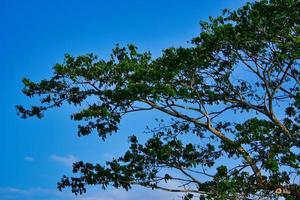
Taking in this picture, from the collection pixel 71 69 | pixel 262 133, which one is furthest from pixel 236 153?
pixel 71 69

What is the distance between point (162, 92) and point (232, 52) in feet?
6.95

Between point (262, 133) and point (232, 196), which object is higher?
point (262, 133)

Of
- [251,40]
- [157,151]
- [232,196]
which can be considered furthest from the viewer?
Result: [157,151]

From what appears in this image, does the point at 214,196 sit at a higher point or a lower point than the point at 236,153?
lower

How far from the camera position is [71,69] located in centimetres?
1317

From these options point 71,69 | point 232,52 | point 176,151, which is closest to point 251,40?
point 232,52

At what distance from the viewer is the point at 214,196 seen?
11836 millimetres

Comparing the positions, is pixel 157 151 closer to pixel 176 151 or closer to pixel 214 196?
pixel 176 151

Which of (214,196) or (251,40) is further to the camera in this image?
(251,40)

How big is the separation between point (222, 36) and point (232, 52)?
0.93 meters

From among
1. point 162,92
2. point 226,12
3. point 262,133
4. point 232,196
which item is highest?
point 226,12

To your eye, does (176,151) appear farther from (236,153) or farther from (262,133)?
(262,133)

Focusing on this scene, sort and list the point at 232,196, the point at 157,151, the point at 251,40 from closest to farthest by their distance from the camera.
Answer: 1. the point at 232,196
2. the point at 251,40
3. the point at 157,151

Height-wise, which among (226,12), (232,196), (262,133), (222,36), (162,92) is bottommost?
(232,196)
